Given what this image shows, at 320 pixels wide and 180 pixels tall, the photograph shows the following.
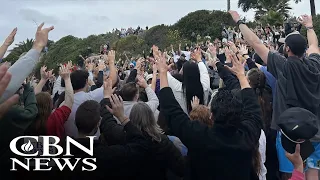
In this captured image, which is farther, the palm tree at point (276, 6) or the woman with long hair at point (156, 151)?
the palm tree at point (276, 6)

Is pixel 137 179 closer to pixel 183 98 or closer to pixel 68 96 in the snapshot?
pixel 68 96

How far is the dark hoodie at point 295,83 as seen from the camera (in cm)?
446

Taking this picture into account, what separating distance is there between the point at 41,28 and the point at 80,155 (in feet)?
3.83

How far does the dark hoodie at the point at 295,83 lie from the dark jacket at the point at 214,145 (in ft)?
3.79

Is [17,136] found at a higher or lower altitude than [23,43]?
lower

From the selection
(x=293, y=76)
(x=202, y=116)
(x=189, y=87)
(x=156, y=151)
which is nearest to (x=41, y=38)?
(x=156, y=151)

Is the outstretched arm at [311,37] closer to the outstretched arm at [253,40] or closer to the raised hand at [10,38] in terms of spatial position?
the outstretched arm at [253,40]

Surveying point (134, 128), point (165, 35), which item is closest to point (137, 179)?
point (134, 128)

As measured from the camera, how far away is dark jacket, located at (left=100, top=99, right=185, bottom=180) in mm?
Answer: 3607

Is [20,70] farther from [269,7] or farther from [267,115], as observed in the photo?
[269,7]

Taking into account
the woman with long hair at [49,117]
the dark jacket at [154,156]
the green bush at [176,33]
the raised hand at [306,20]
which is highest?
the green bush at [176,33]

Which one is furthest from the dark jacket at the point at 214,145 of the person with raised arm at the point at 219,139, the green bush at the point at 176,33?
the green bush at the point at 176,33

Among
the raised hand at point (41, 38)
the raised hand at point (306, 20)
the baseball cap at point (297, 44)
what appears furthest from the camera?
the raised hand at point (306, 20)

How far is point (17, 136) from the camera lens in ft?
10.5
